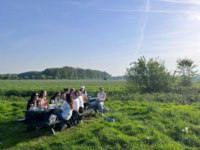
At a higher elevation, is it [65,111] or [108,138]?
[65,111]

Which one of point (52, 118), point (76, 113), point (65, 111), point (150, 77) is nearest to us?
point (52, 118)

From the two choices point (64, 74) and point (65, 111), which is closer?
point (65, 111)

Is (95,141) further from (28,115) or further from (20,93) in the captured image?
(20,93)

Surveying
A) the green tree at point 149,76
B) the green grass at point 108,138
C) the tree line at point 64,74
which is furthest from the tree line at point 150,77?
the tree line at point 64,74

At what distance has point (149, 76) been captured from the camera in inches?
742

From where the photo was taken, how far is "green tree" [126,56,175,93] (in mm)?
18464

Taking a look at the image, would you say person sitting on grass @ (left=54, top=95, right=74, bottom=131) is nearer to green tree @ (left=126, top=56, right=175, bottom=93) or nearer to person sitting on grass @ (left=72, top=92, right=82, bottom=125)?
person sitting on grass @ (left=72, top=92, right=82, bottom=125)

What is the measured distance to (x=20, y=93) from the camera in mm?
19500

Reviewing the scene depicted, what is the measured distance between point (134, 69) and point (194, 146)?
15016mm

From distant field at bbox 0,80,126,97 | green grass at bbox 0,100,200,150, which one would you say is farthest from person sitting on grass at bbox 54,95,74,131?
distant field at bbox 0,80,126,97

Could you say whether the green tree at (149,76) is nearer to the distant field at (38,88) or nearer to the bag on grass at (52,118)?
the distant field at (38,88)

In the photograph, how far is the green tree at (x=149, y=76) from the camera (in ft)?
60.6

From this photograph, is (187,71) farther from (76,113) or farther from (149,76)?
(76,113)

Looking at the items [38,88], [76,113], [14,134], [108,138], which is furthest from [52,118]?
[38,88]
